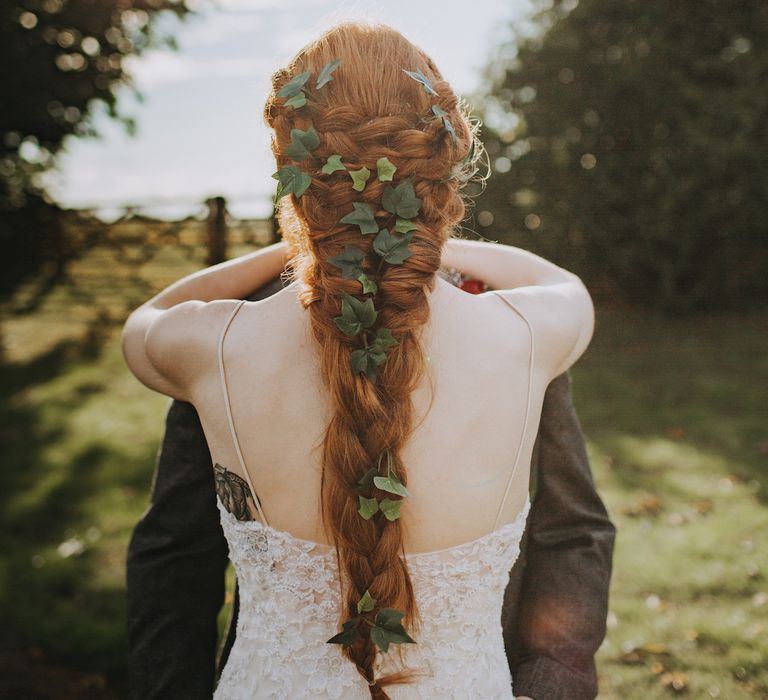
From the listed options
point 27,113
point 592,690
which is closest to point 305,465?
point 592,690

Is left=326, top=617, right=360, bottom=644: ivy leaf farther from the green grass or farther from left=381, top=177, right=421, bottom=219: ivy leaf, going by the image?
the green grass

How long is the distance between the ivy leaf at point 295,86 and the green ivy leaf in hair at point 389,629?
1.06 m

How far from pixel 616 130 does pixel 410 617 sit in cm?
987

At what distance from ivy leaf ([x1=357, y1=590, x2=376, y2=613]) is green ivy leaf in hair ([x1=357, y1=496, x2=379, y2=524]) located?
0.58 feet

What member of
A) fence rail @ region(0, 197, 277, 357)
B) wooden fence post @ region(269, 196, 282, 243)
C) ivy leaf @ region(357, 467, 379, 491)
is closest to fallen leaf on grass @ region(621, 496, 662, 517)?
wooden fence post @ region(269, 196, 282, 243)

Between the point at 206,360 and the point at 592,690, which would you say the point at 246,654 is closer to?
the point at 206,360

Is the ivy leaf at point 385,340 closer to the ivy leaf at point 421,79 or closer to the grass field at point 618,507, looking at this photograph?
the ivy leaf at point 421,79

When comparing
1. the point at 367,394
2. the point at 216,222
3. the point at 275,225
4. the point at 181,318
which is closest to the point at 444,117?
the point at 367,394

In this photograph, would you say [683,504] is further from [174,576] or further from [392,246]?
[392,246]

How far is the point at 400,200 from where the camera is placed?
1.40 metres

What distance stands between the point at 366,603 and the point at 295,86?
3.44 feet

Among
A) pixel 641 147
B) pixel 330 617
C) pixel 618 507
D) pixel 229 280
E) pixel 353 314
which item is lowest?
pixel 618 507

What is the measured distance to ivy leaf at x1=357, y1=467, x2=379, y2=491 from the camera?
143cm

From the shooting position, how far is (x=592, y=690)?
193cm
